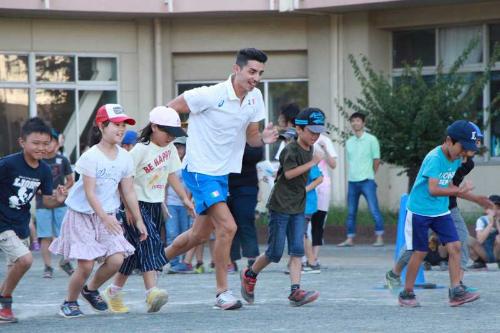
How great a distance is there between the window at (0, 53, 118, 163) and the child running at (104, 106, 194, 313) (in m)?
13.4

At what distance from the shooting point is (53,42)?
941 inches

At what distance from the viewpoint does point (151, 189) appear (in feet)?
34.9

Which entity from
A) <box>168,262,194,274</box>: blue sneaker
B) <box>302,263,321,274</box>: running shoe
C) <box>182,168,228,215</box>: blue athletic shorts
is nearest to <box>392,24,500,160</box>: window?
<box>302,263,321,274</box>: running shoe

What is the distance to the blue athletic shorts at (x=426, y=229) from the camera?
404 inches

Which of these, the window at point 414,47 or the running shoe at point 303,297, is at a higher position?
the window at point 414,47

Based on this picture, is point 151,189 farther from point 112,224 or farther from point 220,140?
point 112,224

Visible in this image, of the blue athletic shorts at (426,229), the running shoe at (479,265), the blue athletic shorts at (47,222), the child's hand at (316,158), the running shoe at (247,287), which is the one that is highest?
the child's hand at (316,158)

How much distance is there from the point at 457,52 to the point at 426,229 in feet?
43.0

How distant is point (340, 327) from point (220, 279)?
58.3 inches

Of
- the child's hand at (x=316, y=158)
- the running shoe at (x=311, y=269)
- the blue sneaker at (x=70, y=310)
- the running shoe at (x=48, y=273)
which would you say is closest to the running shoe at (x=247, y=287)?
the child's hand at (x=316, y=158)

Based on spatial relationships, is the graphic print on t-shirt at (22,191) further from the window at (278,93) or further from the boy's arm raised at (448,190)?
the window at (278,93)

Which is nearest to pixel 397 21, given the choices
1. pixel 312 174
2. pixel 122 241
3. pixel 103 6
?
pixel 103 6

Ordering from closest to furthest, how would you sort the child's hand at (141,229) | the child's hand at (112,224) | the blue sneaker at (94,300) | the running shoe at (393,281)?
the child's hand at (112,224) < the child's hand at (141,229) < the blue sneaker at (94,300) < the running shoe at (393,281)

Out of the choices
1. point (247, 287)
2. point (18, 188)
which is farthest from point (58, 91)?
point (18, 188)
